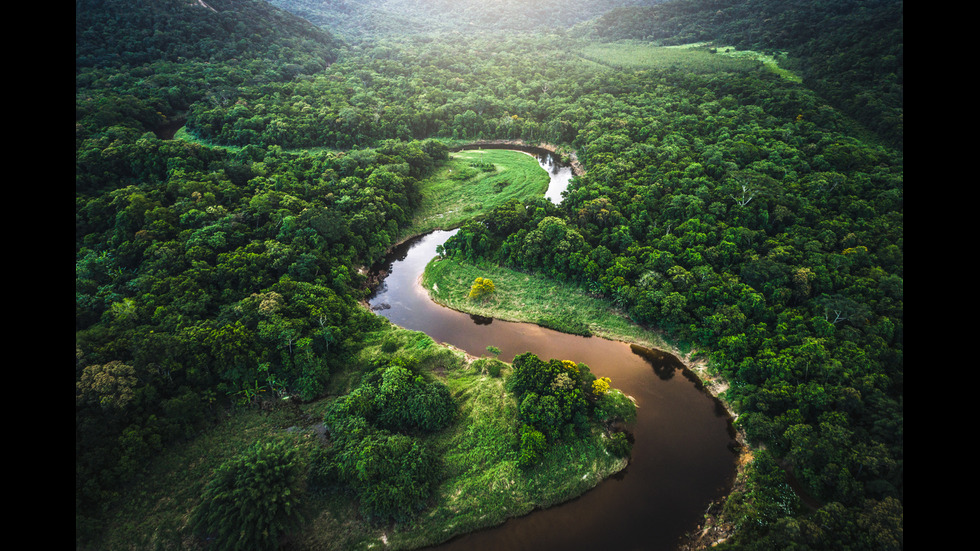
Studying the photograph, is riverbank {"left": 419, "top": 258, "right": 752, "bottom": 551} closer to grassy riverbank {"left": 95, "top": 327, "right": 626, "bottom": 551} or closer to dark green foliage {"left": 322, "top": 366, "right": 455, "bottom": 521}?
grassy riverbank {"left": 95, "top": 327, "right": 626, "bottom": 551}

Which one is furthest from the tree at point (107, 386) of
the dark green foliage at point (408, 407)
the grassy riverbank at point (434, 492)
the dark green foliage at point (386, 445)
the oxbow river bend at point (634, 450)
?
the oxbow river bend at point (634, 450)

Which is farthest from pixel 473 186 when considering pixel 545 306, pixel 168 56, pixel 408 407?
pixel 168 56

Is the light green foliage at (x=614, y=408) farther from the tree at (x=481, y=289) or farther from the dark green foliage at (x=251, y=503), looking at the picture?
the dark green foliage at (x=251, y=503)

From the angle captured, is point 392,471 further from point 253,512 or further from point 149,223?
point 149,223

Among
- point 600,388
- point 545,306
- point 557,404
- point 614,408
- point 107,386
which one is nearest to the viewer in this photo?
point 107,386

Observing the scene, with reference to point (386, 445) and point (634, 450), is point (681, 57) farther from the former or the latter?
point (386, 445)
